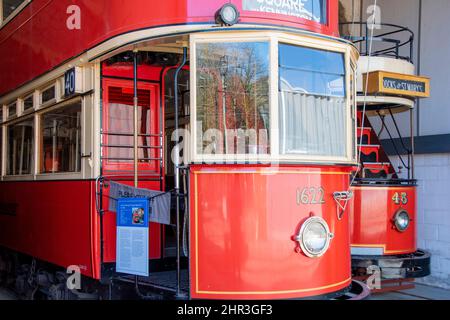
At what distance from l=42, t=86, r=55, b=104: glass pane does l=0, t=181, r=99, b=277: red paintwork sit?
0.92 meters

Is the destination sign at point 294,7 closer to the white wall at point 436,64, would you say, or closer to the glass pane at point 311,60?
the glass pane at point 311,60

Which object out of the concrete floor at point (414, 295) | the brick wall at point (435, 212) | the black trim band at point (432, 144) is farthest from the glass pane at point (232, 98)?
the brick wall at point (435, 212)

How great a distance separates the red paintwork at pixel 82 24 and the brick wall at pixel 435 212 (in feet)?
13.9

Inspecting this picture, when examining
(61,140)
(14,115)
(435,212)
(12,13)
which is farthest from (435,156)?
(12,13)

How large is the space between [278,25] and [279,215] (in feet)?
4.83

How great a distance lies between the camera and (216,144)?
4.07 meters

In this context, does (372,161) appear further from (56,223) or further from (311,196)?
(56,223)

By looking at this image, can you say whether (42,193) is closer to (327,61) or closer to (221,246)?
(221,246)

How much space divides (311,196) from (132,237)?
1597 millimetres

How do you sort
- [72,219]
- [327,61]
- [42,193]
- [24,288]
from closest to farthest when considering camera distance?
[327,61], [72,219], [42,193], [24,288]

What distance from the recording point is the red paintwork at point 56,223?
16.8 feet

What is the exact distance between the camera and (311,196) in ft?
13.6

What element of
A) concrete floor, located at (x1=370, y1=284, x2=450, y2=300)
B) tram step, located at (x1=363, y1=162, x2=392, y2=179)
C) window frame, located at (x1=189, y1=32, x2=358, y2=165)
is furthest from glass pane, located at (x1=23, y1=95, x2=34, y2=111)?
concrete floor, located at (x1=370, y1=284, x2=450, y2=300)
